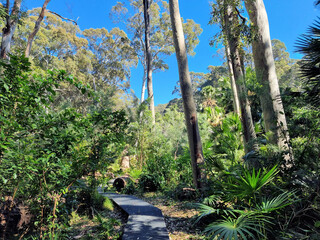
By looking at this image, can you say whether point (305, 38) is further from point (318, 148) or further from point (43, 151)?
point (43, 151)

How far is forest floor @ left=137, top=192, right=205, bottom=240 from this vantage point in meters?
3.05

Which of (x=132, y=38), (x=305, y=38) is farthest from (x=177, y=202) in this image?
(x=132, y=38)

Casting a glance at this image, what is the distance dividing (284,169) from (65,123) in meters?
3.10

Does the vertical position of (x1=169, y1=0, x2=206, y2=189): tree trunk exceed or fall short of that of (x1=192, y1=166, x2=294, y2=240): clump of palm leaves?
it exceeds it

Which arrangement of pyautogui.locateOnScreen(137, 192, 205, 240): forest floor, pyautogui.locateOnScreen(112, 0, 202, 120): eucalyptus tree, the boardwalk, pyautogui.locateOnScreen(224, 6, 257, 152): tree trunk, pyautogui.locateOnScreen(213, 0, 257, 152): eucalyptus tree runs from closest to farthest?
the boardwalk < pyautogui.locateOnScreen(137, 192, 205, 240): forest floor < pyautogui.locateOnScreen(213, 0, 257, 152): eucalyptus tree < pyautogui.locateOnScreen(224, 6, 257, 152): tree trunk < pyautogui.locateOnScreen(112, 0, 202, 120): eucalyptus tree

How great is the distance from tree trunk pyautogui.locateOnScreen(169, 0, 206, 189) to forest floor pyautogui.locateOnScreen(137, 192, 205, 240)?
2.23ft

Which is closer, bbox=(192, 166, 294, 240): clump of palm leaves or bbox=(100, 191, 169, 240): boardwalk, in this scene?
bbox=(192, 166, 294, 240): clump of palm leaves

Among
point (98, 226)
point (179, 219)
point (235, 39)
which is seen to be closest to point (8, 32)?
point (98, 226)

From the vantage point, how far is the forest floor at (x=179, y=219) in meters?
3.05

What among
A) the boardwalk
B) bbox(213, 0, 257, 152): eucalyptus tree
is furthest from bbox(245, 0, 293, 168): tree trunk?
the boardwalk

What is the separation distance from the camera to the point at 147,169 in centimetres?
706

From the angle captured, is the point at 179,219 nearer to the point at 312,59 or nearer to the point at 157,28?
the point at 312,59

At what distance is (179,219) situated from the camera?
3.72 metres

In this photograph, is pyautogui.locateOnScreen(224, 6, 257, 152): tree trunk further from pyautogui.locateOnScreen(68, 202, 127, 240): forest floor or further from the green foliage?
the green foliage
